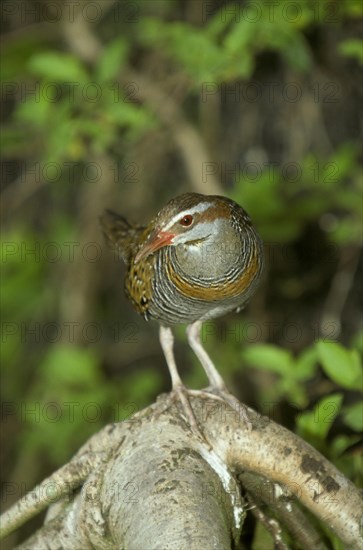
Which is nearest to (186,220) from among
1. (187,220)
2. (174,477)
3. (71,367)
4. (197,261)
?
(187,220)

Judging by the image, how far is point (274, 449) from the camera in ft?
8.18

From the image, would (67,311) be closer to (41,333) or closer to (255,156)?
(41,333)

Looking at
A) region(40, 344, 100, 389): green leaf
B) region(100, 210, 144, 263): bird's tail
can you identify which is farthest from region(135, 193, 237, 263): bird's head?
region(40, 344, 100, 389): green leaf

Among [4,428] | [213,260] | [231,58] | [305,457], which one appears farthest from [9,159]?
[305,457]

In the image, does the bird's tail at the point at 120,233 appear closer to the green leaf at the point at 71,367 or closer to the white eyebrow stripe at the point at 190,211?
the white eyebrow stripe at the point at 190,211

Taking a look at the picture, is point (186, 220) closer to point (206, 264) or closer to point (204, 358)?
point (206, 264)

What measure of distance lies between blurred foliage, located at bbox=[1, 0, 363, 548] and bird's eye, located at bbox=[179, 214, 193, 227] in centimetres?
127

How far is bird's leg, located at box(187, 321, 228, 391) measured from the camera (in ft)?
10.5

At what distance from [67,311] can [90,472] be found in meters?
3.61

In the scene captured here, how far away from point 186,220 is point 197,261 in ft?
0.57

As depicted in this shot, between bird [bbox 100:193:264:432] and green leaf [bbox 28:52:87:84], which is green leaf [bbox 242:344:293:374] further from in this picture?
green leaf [bbox 28:52:87:84]

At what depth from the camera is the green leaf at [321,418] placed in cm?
276

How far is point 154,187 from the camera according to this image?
6.09 metres

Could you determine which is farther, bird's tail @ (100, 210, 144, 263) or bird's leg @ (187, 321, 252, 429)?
bird's tail @ (100, 210, 144, 263)
